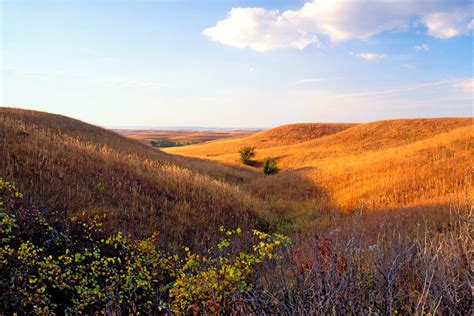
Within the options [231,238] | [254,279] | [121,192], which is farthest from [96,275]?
[121,192]

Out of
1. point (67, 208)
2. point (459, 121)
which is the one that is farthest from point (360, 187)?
point (459, 121)

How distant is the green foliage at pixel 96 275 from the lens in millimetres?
3135

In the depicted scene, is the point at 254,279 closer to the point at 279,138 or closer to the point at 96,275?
the point at 96,275

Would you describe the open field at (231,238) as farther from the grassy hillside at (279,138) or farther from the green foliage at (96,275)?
the grassy hillside at (279,138)

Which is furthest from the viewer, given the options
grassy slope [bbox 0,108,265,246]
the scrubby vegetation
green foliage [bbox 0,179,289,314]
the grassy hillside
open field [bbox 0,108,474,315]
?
the grassy hillside

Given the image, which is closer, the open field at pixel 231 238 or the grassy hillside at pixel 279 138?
the open field at pixel 231 238

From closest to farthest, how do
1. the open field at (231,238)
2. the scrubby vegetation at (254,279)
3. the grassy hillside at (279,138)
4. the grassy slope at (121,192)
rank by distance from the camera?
the scrubby vegetation at (254,279) → the open field at (231,238) → the grassy slope at (121,192) → the grassy hillside at (279,138)

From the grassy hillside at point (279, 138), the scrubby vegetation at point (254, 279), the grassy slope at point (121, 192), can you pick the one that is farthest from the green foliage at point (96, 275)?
the grassy hillside at point (279, 138)

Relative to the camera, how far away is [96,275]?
3701 mm

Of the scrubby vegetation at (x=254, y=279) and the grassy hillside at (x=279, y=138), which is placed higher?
the grassy hillside at (x=279, y=138)

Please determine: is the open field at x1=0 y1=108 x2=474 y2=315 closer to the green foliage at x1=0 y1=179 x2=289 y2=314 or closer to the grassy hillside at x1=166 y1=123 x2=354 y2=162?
the green foliage at x1=0 y1=179 x2=289 y2=314

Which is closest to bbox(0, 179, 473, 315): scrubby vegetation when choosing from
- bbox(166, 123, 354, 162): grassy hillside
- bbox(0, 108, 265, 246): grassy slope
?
bbox(0, 108, 265, 246): grassy slope

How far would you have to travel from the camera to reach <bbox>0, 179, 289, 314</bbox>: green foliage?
3135 mm

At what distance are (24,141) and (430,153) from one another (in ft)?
57.4
